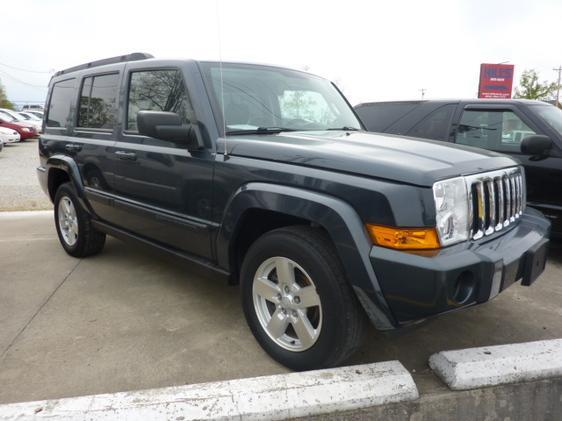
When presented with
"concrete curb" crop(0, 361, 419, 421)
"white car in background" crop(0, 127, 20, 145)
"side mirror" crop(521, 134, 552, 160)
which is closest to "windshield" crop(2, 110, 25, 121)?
"white car in background" crop(0, 127, 20, 145)

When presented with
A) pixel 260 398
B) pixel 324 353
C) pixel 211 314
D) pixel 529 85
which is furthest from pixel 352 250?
pixel 529 85

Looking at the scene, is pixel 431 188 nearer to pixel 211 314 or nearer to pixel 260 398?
pixel 260 398

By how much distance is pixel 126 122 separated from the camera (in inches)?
142

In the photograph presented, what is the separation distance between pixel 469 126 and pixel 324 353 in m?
3.77

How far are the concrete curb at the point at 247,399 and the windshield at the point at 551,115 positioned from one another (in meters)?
3.57

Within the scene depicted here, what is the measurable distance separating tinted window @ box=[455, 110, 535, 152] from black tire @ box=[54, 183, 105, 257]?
402 centimetres

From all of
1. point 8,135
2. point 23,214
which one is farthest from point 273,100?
point 8,135

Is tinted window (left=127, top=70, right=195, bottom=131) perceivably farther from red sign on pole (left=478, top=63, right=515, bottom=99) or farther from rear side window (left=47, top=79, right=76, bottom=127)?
red sign on pole (left=478, top=63, right=515, bottom=99)

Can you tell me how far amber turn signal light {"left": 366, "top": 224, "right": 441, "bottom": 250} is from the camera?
200cm

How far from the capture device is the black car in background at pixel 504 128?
171 inches

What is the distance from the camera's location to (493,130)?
4922 mm

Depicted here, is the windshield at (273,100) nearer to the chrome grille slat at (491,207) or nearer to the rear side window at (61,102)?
the chrome grille slat at (491,207)

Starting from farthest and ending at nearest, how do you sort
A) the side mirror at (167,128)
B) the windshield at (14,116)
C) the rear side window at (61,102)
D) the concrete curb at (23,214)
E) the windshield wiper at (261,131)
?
1. the windshield at (14,116)
2. the concrete curb at (23,214)
3. the rear side window at (61,102)
4. the windshield wiper at (261,131)
5. the side mirror at (167,128)

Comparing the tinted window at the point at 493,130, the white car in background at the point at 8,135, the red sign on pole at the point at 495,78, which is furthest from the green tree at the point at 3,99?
the tinted window at the point at 493,130
